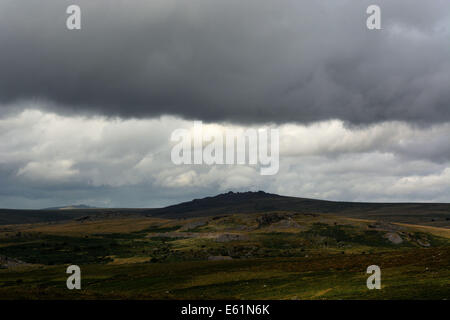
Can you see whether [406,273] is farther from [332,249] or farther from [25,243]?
[25,243]

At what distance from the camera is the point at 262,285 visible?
56.7m

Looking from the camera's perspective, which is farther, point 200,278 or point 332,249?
point 332,249

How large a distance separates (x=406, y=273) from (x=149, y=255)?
8936cm

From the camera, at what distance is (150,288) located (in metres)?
62.1

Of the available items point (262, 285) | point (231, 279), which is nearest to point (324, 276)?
point (262, 285)

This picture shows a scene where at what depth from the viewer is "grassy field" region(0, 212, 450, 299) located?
4709 cm

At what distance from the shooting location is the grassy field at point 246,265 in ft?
155

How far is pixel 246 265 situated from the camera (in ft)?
284

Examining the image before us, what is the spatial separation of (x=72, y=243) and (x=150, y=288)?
117901 millimetres
